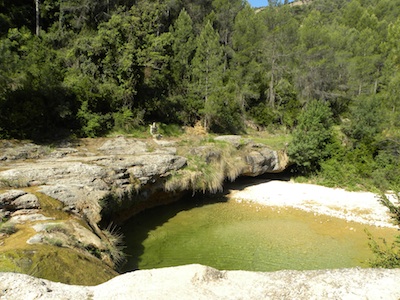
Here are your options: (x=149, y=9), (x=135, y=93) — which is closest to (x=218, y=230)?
(x=135, y=93)

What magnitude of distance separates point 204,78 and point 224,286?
2003 cm

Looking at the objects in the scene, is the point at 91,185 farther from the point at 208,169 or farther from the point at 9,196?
the point at 208,169

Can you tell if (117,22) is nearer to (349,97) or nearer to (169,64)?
(169,64)

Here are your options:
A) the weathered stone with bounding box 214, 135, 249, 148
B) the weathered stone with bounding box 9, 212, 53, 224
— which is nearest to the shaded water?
the weathered stone with bounding box 9, 212, 53, 224

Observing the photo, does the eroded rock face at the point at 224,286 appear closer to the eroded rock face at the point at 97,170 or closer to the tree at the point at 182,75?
the eroded rock face at the point at 97,170

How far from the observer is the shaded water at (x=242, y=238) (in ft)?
37.0

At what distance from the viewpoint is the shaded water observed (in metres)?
11.3

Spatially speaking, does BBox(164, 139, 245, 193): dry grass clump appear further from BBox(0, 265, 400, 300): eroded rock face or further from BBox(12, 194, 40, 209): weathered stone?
BBox(0, 265, 400, 300): eroded rock face

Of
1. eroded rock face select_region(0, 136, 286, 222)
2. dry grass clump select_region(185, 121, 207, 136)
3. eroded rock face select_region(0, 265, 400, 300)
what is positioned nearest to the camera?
eroded rock face select_region(0, 265, 400, 300)

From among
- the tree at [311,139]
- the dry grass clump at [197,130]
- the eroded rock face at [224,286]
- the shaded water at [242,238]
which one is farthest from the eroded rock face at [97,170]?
the eroded rock face at [224,286]

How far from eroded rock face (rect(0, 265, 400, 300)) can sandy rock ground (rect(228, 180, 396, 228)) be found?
13308 millimetres

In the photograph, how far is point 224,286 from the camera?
436 cm

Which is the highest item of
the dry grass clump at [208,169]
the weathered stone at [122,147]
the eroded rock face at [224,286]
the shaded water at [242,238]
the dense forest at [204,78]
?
the dense forest at [204,78]

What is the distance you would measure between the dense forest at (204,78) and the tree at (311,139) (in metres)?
0.09
